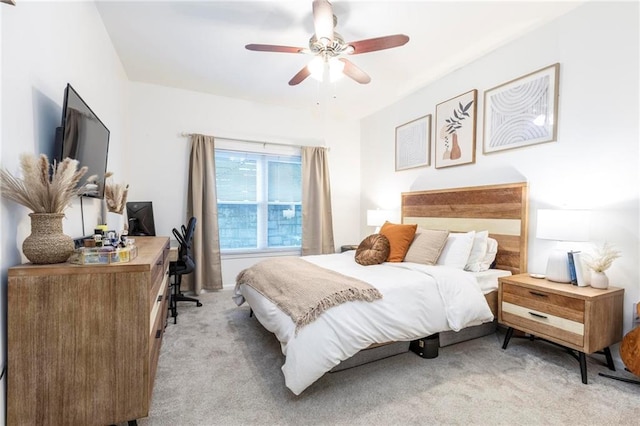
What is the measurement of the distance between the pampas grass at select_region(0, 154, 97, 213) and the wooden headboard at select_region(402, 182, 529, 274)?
130 inches

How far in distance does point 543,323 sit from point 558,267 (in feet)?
1.48

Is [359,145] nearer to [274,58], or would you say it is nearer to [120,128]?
[274,58]

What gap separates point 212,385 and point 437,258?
2.18m

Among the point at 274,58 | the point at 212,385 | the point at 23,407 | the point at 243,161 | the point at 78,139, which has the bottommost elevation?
the point at 212,385

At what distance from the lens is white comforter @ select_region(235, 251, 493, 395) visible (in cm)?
171

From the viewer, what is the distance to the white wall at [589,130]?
2.11 m

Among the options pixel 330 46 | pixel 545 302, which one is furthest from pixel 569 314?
pixel 330 46

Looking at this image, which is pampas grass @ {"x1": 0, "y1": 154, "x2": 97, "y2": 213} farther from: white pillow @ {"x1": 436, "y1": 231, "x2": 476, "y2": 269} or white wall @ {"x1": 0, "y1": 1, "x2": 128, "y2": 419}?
white pillow @ {"x1": 436, "y1": 231, "x2": 476, "y2": 269}

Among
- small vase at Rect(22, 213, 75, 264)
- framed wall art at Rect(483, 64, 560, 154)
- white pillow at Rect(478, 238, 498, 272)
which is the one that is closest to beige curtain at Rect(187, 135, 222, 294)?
small vase at Rect(22, 213, 75, 264)

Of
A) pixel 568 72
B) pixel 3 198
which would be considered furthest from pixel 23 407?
pixel 568 72

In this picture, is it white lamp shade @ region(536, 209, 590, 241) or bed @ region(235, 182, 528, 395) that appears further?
white lamp shade @ region(536, 209, 590, 241)

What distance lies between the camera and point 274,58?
3.18 meters

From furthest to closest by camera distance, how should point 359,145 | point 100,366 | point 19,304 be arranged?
point 359,145 < point 100,366 < point 19,304

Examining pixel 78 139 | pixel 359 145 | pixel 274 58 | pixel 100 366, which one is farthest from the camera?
pixel 359 145
